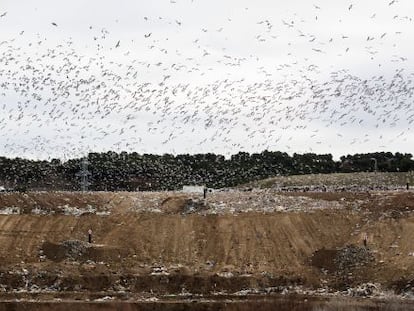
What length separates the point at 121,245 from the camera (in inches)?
1912

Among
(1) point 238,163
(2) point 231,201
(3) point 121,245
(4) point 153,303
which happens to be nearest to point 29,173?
(1) point 238,163

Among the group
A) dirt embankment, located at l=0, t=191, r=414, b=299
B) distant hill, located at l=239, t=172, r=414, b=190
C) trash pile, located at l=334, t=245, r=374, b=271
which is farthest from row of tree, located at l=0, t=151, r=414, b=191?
trash pile, located at l=334, t=245, r=374, b=271

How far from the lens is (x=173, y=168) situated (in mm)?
104875

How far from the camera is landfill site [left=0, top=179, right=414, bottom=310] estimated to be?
41097mm

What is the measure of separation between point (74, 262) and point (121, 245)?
361cm

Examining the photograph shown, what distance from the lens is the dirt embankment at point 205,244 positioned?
4312cm

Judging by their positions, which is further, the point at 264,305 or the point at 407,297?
the point at 407,297

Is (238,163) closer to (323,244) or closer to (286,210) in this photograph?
(286,210)

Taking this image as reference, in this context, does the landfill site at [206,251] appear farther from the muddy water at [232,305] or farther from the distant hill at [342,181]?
the distant hill at [342,181]

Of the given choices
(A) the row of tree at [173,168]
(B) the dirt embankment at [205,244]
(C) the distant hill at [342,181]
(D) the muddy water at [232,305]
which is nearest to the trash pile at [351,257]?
(B) the dirt embankment at [205,244]

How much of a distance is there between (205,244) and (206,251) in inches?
36.8

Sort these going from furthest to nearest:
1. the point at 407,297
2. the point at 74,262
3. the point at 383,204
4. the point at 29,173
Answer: the point at 29,173 < the point at 383,204 < the point at 74,262 < the point at 407,297

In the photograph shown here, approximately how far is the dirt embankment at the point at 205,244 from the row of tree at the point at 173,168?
3305cm

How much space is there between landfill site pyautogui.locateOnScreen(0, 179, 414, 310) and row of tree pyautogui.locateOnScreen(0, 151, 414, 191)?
3341 cm
